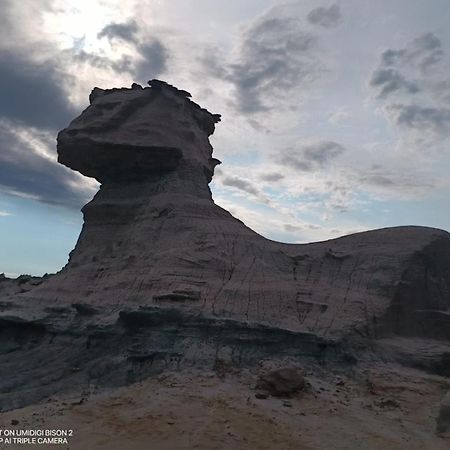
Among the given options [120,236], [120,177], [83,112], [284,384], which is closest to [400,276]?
[284,384]

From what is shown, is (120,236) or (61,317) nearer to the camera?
(61,317)

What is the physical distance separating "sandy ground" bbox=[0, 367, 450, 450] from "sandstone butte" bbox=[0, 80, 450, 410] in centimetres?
93

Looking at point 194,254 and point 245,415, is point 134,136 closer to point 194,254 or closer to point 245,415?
point 194,254

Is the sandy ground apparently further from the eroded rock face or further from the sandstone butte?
the eroded rock face

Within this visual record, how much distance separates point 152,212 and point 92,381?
22.8ft

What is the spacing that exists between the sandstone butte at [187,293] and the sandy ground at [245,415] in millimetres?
932

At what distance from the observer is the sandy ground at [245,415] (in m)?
8.48

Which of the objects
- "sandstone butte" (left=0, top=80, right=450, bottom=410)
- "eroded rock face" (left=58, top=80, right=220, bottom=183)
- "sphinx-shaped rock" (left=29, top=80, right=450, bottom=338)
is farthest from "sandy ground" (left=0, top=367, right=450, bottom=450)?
"eroded rock face" (left=58, top=80, right=220, bottom=183)

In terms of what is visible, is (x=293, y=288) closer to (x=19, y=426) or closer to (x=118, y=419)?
(x=118, y=419)

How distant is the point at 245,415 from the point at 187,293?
4908mm

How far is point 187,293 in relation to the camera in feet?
45.4

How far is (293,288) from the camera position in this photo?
561 inches

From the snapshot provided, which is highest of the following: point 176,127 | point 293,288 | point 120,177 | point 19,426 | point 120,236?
point 176,127

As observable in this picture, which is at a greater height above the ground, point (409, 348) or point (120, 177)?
point (120, 177)
